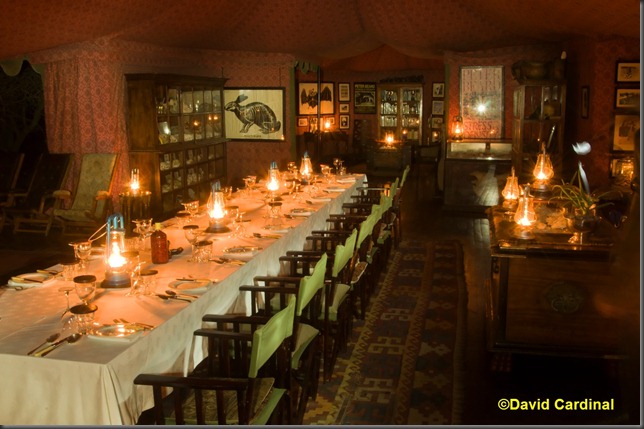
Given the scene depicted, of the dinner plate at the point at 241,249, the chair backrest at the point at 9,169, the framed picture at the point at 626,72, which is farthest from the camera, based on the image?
the chair backrest at the point at 9,169

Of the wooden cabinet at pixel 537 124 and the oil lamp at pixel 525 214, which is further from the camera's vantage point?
the wooden cabinet at pixel 537 124

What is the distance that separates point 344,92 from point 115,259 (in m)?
15.6

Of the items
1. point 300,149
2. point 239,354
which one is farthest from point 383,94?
point 239,354

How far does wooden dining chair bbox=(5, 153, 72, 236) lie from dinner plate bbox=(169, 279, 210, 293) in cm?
583

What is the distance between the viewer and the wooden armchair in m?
8.85

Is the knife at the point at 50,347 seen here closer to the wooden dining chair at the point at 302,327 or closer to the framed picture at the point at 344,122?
the wooden dining chair at the point at 302,327

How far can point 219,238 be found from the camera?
5.16 metres

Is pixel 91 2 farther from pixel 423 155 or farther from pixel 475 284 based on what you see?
pixel 423 155

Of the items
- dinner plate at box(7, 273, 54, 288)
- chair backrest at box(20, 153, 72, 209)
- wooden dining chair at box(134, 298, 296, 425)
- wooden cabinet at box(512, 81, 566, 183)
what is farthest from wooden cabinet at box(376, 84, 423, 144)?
wooden dining chair at box(134, 298, 296, 425)

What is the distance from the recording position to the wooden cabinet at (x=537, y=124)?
32.8 feet

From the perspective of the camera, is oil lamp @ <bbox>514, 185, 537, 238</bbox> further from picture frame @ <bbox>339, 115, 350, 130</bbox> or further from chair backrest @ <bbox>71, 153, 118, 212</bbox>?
picture frame @ <bbox>339, 115, 350, 130</bbox>

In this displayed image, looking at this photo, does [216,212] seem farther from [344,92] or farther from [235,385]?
[344,92]

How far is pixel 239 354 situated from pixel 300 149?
42.0 feet

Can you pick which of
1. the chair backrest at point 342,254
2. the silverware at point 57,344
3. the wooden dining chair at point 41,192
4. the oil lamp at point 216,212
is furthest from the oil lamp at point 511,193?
the wooden dining chair at point 41,192
